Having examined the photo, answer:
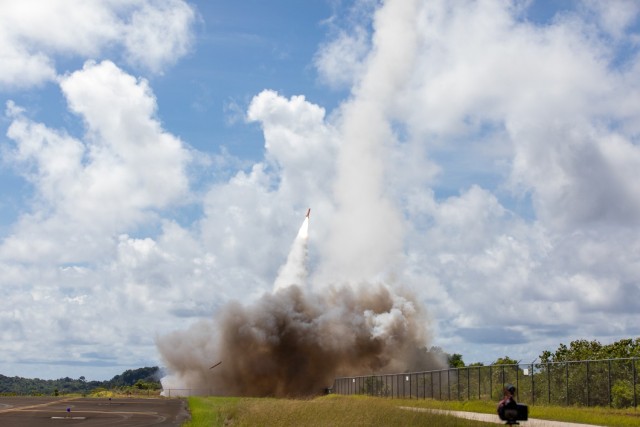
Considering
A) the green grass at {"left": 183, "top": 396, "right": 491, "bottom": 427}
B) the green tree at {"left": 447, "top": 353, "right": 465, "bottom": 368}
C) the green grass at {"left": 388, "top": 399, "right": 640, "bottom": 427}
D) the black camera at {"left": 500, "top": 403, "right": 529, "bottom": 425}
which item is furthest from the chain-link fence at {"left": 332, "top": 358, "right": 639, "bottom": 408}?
the green tree at {"left": 447, "top": 353, "right": 465, "bottom": 368}

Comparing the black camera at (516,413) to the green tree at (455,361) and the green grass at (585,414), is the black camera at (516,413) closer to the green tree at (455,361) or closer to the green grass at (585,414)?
the green grass at (585,414)

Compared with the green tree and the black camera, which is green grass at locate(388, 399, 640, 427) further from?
the green tree

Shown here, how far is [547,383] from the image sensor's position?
5178 centimetres

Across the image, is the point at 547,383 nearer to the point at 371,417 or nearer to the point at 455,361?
the point at 371,417

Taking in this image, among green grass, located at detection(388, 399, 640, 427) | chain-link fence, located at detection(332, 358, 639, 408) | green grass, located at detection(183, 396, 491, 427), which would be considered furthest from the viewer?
chain-link fence, located at detection(332, 358, 639, 408)

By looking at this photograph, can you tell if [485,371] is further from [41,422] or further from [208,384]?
[208,384]

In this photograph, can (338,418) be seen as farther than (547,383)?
No

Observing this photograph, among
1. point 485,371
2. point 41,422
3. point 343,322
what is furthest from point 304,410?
point 343,322

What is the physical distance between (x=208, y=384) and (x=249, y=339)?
9702 mm

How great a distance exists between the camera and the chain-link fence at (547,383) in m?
45.3

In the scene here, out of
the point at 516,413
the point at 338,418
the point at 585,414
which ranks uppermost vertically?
the point at 516,413

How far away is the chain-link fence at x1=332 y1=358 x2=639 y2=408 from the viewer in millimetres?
45312

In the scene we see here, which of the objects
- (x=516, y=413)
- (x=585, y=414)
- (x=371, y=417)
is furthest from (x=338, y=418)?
(x=516, y=413)

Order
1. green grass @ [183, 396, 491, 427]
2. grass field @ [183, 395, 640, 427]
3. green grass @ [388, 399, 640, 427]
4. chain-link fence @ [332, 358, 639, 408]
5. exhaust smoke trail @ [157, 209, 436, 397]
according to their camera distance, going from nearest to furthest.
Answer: green grass @ [183, 396, 491, 427] → grass field @ [183, 395, 640, 427] → green grass @ [388, 399, 640, 427] → chain-link fence @ [332, 358, 639, 408] → exhaust smoke trail @ [157, 209, 436, 397]
